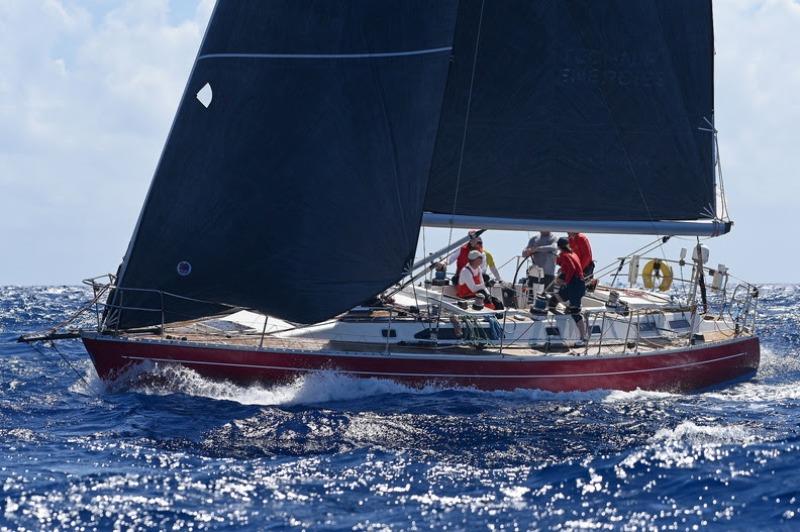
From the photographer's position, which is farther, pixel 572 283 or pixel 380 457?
pixel 572 283

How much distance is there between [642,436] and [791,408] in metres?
3.66

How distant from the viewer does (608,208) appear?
1656 cm

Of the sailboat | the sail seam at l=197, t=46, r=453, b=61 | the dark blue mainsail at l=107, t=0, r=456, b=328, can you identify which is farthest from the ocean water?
the sail seam at l=197, t=46, r=453, b=61

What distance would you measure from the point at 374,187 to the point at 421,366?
2646 mm

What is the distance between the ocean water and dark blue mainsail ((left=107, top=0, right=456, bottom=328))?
1316mm

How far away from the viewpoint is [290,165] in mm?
13797

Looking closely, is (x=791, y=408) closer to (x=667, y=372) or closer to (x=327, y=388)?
(x=667, y=372)

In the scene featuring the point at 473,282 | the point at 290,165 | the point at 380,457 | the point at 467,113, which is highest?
the point at 467,113

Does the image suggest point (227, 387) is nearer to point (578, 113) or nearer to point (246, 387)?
point (246, 387)

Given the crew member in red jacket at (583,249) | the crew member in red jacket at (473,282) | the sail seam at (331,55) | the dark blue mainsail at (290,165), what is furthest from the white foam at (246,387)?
the crew member in red jacket at (583,249)

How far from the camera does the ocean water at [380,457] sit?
29.2 feet

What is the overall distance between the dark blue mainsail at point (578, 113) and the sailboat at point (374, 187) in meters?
0.04

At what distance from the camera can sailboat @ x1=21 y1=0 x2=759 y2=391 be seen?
13.8 metres

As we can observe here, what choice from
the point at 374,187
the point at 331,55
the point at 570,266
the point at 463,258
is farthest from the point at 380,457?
the point at 463,258
